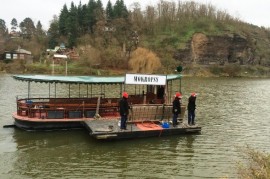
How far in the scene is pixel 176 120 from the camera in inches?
795

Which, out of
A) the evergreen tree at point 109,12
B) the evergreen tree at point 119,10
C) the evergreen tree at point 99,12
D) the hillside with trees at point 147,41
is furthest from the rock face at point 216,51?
the evergreen tree at point 99,12

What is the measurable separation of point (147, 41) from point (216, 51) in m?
21.0

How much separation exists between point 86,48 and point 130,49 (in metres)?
12.0

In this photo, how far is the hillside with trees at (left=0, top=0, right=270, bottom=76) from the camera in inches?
3093

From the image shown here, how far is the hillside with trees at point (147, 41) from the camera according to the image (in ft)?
258

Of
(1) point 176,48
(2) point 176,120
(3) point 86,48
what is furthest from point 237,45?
(2) point 176,120

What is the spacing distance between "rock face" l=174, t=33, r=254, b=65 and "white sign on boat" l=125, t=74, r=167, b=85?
74.6m

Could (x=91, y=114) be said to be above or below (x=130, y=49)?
below

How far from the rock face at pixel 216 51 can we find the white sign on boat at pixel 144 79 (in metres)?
74.6

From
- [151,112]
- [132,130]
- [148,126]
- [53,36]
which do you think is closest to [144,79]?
[151,112]

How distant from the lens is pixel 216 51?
331 feet

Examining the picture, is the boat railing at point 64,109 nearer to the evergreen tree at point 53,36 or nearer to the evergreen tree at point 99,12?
the evergreen tree at point 99,12

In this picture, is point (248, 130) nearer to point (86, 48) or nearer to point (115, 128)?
point (115, 128)

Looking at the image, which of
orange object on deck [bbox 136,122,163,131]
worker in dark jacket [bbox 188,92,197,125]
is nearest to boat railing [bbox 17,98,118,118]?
orange object on deck [bbox 136,122,163,131]
